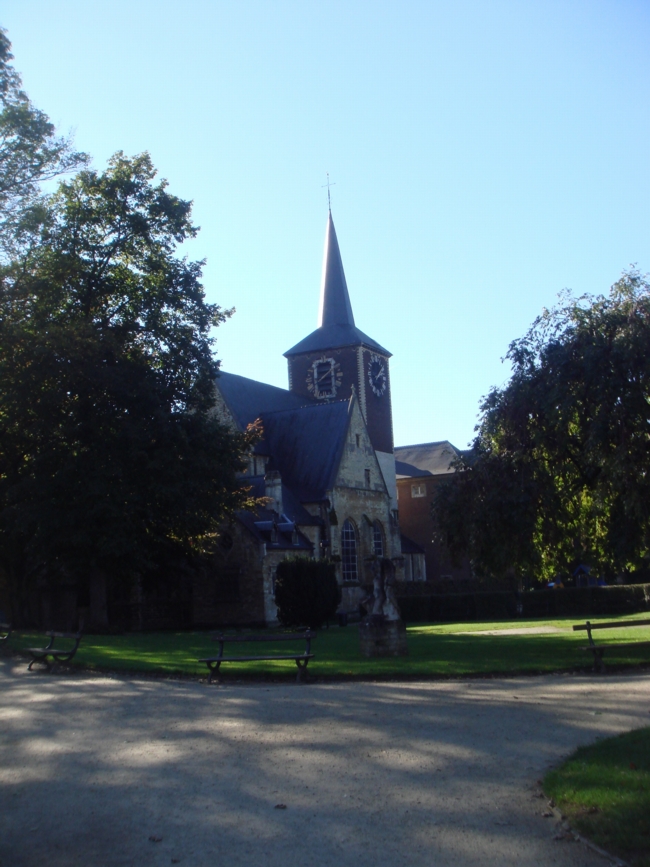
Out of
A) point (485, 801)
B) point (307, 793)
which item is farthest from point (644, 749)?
point (307, 793)

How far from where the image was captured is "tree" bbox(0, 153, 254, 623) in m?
26.6

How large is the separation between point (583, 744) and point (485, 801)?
7.53ft

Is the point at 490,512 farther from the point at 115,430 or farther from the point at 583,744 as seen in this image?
the point at 115,430

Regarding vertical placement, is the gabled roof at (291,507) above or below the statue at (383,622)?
above

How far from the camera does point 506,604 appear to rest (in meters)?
39.6

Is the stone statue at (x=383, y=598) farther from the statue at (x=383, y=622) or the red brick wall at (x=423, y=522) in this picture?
the red brick wall at (x=423, y=522)

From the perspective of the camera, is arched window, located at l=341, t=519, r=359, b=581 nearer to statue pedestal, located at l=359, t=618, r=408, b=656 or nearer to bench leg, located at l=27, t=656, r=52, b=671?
statue pedestal, located at l=359, t=618, r=408, b=656

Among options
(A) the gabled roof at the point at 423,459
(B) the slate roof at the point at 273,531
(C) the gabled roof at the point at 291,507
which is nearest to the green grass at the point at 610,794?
(B) the slate roof at the point at 273,531

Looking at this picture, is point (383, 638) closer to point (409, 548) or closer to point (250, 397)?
point (250, 397)

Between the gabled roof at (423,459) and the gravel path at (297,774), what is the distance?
56.4m

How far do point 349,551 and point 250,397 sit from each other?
1249 cm

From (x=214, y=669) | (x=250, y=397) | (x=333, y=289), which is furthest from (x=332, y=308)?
(x=214, y=669)

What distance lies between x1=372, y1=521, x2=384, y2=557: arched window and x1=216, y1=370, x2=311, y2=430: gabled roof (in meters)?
9.27

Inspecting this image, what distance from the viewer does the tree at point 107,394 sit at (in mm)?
26562
